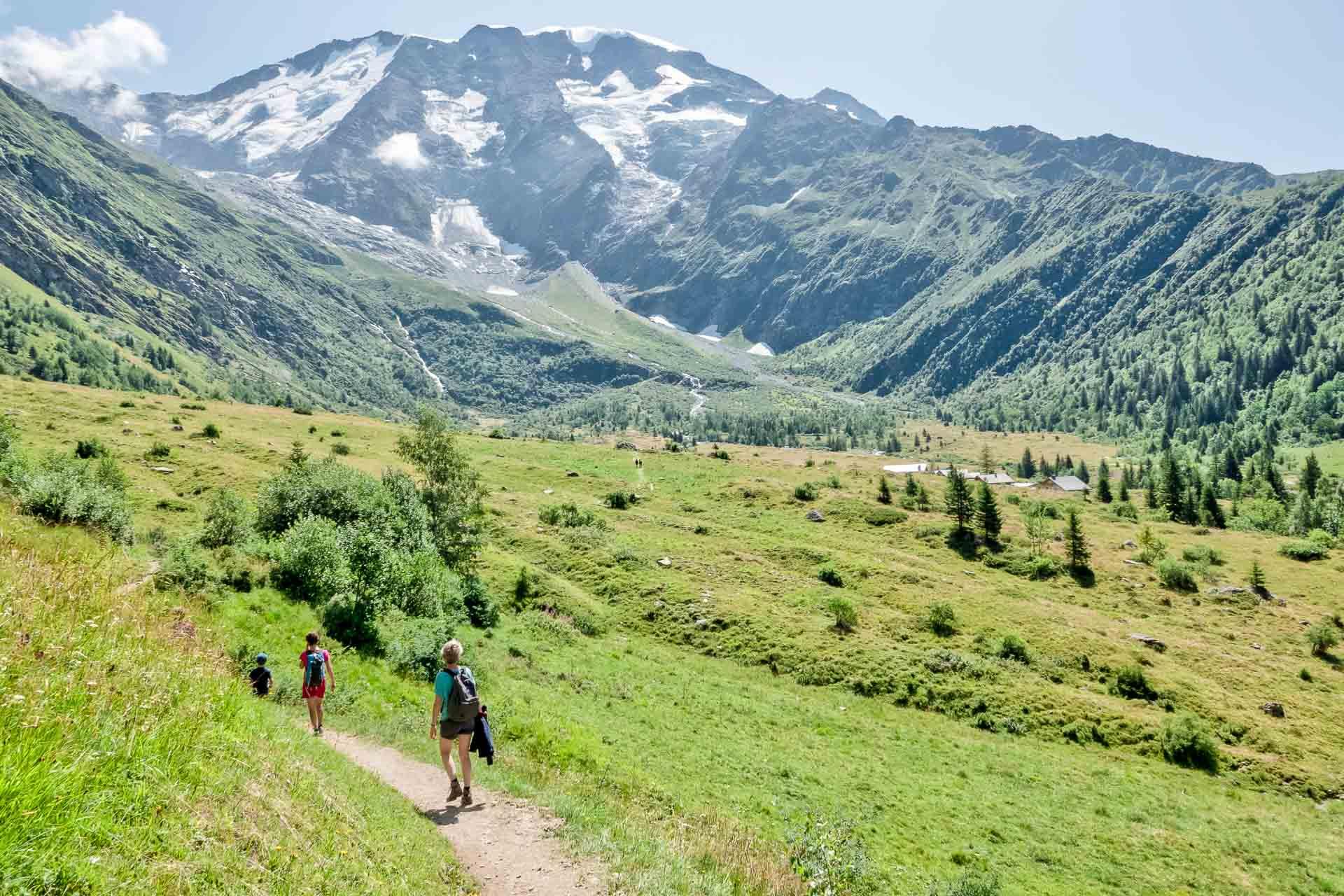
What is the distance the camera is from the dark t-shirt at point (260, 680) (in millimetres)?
18172

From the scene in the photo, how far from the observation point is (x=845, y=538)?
252 feet

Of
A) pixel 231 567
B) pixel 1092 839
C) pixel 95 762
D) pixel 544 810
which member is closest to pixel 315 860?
pixel 95 762

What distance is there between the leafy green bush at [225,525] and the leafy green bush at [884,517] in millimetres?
69068

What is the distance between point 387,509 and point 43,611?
3059 centimetres

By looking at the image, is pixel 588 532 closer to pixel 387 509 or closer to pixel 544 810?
pixel 387 509

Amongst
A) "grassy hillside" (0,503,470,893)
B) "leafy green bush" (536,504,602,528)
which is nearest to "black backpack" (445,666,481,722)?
"grassy hillside" (0,503,470,893)

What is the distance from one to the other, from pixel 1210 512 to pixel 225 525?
138212 millimetres

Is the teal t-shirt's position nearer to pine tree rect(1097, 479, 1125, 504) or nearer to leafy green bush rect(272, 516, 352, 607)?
leafy green bush rect(272, 516, 352, 607)

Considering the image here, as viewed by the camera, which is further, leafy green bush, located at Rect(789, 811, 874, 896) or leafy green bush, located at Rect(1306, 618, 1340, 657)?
leafy green bush, located at Rect(1306, 618, 1340, 657)

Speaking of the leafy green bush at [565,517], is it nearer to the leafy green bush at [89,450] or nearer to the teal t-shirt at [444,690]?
the leafy green bush at [89,450]

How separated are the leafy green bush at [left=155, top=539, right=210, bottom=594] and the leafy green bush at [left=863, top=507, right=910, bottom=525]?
72.9 m

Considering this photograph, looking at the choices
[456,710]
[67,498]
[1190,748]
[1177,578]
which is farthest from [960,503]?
[67,498]

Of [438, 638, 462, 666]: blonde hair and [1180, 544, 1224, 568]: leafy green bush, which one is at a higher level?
[438, 638, 462, 666]: blonde hair

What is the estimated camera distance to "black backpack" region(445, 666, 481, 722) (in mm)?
14531
